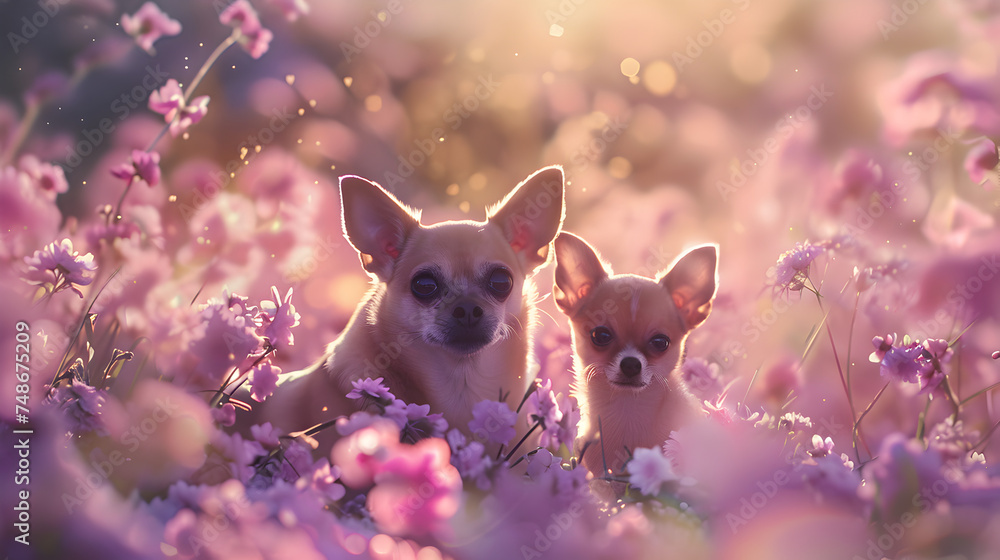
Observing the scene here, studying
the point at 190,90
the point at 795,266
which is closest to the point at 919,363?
the point at 795,266

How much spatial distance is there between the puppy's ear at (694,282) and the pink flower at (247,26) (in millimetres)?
1897

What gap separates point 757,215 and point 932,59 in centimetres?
89

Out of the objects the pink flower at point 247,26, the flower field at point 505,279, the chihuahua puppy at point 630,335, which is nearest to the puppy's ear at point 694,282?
the chihuahua puppy at point 630,335

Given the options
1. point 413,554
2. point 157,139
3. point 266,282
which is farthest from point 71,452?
point 266,282

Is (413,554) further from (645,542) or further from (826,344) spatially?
(826,344)

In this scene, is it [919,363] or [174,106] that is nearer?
A: [919,363]

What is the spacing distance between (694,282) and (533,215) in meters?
0.87

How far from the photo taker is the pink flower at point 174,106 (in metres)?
2.28

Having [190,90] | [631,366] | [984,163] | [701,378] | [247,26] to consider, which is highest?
[984,163]

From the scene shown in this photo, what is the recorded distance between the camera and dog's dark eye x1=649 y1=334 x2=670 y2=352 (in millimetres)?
2879

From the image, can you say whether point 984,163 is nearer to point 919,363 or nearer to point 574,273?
point 919,363

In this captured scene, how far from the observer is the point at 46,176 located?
2.18 m

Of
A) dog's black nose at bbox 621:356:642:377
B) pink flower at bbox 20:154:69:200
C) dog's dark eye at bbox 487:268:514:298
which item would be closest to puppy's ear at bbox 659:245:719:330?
dog's black nose at bbox 621:356:642:377

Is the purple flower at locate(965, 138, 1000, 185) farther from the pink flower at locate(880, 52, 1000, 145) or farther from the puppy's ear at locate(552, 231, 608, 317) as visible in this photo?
the puppy's ear at locate(552, 231, 608, 317)
